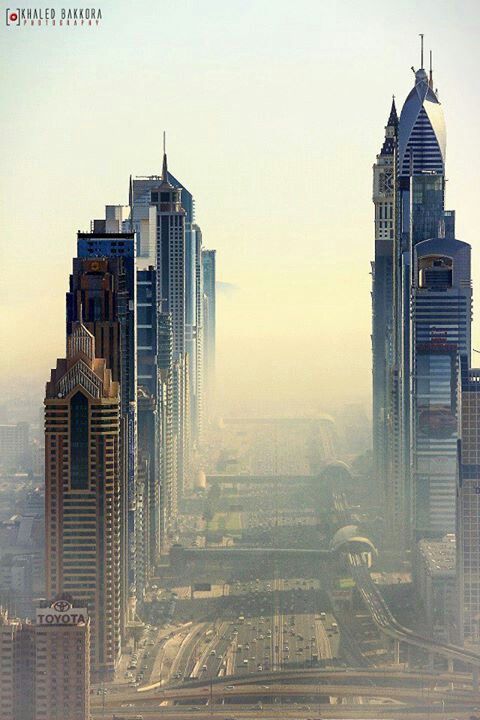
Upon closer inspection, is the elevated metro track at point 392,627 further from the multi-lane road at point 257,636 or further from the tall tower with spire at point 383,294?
the tall tower with spire at point 383,294

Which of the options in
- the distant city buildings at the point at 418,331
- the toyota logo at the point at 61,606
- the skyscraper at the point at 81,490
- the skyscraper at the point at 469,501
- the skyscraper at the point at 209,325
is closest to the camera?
the toyota logo at the point at 61,606

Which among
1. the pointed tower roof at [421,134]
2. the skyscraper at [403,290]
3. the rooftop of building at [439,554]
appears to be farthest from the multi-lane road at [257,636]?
the pointed tower roof at [421,134]

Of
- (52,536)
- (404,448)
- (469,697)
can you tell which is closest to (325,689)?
(469,697)

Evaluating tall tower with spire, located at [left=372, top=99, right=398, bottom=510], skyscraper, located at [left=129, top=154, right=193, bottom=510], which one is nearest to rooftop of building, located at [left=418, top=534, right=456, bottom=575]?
tall tower with spire, located at [left=372, top=99, right=398, bottom=510]

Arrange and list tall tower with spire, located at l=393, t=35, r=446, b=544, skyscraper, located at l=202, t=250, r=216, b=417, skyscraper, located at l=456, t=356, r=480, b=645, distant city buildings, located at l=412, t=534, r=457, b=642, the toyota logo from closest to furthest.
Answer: the toyota logo
distant city buildings, located at l=412, t=534, r=457, b=642
skyscraper, located at l=456, t=356, r=480, b=645
tall tower with spire, located at l=393, t=35, r=446, b=544
skyscraper, located at l=202, t=250, r=216, b=417

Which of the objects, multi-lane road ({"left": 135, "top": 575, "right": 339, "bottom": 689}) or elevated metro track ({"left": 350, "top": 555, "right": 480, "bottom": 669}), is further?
elevated metro track ({"left": 350, "top": 555, "right": 480, "bottom": 669})

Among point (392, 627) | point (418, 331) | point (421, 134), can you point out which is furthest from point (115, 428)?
point (421, 134)

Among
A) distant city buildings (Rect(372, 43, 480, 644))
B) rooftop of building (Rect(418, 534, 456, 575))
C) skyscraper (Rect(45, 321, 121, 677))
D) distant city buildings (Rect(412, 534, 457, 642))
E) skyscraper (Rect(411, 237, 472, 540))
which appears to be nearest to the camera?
skyscraper (Rect(45, 321, 121, 677))

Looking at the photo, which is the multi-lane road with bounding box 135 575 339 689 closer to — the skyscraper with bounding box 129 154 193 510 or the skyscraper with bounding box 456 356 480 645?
the skyscraper with bounding box 456 356 480 645
